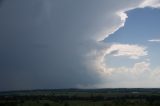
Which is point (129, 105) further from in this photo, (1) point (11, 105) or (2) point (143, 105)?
(1) point (11, 105)

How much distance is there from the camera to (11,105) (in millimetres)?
107875

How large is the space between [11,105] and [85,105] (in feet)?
86.4

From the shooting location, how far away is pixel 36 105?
10925cm

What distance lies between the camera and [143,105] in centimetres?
10481

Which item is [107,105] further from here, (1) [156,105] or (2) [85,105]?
(1) [156,105]

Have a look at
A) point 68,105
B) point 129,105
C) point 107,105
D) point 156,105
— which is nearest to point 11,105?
point 68,105

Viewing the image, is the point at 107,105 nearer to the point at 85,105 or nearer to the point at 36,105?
the point at 85,105

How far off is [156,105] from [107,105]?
1664 cm

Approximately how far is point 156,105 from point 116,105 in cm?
1357

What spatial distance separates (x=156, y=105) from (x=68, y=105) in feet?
101

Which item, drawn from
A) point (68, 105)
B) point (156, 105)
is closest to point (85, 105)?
point (68, 105)

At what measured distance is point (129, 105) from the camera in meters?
105

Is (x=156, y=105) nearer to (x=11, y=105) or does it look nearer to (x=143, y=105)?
(x=143, y=105)

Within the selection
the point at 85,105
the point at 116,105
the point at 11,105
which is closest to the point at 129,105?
the point at 116,105
